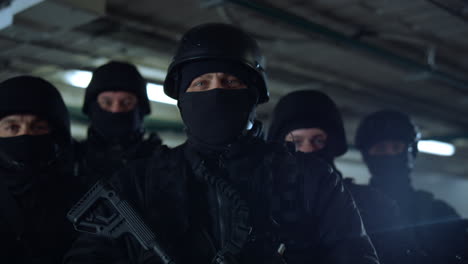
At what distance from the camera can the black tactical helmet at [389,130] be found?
10.5ft

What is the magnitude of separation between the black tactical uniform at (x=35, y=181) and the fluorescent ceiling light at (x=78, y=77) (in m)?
3.27

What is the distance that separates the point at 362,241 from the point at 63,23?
9.85 ft

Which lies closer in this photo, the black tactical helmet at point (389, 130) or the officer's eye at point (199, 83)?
the officer's eye at point (199, 83)

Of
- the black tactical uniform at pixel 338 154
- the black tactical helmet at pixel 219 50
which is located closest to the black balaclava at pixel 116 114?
the black tactical uniform at pixel 338 154

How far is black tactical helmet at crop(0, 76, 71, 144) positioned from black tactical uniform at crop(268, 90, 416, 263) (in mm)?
1056

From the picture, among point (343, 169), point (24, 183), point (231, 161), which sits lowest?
point (343, 169)

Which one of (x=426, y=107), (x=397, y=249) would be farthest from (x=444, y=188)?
(x=397, y=249)

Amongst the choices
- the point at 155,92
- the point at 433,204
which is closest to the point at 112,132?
the point at 433,204

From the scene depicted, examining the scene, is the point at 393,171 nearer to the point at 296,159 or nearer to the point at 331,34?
the point at 331,34

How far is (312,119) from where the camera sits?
2.69 m

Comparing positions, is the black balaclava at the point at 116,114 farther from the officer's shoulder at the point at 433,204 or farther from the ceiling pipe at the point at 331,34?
the officer's shoulder at the point at 433,204

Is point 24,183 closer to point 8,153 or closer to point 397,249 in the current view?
point 8,153

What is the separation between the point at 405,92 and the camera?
714 cm

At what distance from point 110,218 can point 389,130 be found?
2.23 metres
